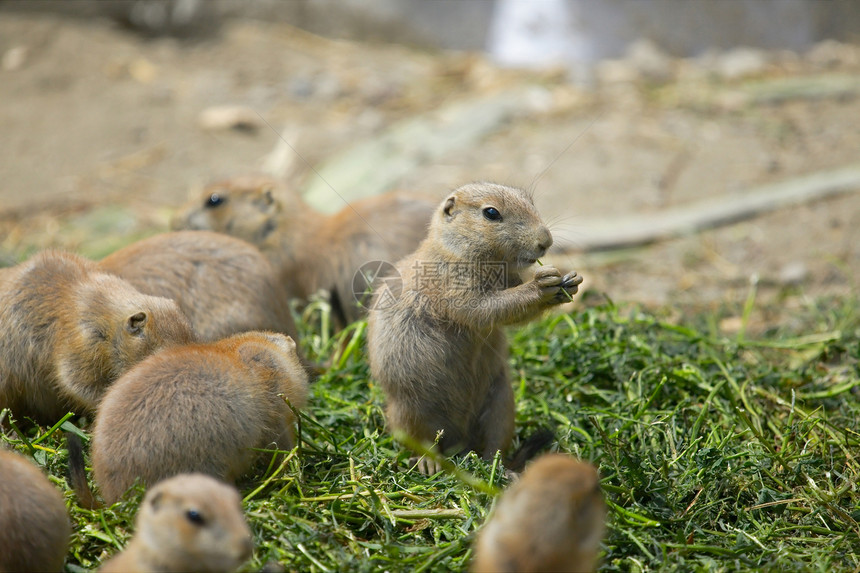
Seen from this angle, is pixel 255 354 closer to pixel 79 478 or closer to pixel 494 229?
pixel 79 478

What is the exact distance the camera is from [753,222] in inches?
384

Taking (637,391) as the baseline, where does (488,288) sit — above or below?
above

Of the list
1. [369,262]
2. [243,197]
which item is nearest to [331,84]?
[243,197]

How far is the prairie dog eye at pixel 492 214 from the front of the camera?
16.1ft

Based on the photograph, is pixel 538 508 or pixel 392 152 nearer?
pixel 538 508

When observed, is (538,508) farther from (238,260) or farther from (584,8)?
(584,8)

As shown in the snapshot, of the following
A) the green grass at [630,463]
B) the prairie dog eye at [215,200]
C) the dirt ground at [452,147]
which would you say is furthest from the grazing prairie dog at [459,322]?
the prairie dog eye at [215,200]

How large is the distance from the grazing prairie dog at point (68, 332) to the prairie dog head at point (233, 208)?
2.56 meters

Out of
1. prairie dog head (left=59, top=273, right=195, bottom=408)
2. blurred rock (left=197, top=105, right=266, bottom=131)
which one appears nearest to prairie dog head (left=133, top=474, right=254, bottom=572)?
prairie dog head (left=59, top=273, right=195, bottom=408)

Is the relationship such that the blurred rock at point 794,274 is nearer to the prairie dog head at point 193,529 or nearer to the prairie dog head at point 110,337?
the prairie dog head at point 110,337

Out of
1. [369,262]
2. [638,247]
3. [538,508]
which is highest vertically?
[538,508]

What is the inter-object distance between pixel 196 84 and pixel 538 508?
40.2 ft

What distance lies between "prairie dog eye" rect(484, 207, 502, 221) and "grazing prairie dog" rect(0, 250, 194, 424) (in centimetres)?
183

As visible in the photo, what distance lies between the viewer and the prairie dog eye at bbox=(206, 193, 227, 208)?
311 inches
